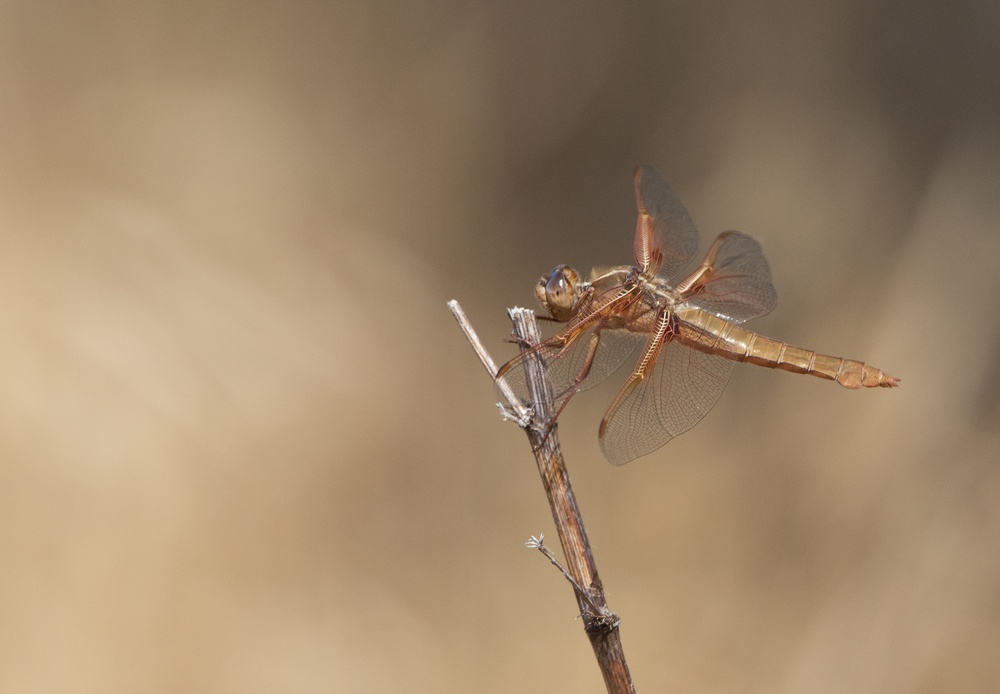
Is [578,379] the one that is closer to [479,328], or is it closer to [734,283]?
[734,283]

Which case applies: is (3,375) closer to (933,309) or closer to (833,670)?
(833,670)

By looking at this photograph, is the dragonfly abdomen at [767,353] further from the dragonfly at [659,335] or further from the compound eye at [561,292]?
the compound eye at [561,292]

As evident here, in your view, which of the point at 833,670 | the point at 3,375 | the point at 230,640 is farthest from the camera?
the point at 833,670

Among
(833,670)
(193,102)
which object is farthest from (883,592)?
(193,102)

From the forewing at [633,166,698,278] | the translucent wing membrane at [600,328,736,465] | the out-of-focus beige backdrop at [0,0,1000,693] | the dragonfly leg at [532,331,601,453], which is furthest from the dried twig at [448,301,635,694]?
the out-of-focus beige backdrop at [0,0,1000,693]

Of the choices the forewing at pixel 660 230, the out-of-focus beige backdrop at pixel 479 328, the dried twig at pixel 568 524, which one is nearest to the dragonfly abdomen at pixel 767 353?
the forewing at pixel 660 230

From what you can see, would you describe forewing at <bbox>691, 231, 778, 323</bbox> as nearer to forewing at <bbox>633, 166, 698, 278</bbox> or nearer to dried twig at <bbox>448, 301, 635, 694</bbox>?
forewing at <bbox>633, 166, 698, 278</bbox>

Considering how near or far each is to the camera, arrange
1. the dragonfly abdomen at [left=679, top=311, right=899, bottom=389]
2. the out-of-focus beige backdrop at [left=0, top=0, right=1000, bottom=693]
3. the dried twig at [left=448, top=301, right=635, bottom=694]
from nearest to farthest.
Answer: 1. the dried twig at [left=448, top=301, right=635, bottom=694]
2. the dragonfly abdomen at [left=679, top=311, right=899, bottom=389]
3. the out-of-focus beige backdrop at [left=0, top=0, right=1000, bottom=693]
